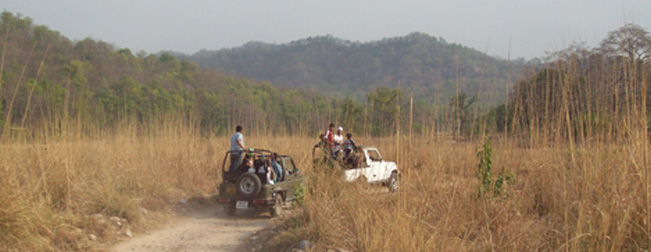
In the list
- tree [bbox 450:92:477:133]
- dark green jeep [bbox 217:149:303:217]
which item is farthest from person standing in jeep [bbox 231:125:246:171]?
tree [bbox 450:92:477:133]

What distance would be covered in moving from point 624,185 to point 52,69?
26.4 meters

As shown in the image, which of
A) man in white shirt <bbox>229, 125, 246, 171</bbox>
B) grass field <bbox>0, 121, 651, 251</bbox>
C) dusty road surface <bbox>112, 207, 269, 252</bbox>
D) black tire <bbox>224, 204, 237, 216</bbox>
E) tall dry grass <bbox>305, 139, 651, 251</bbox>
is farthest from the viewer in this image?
man in white shirt <bbox>229, 125, 246, 171</bbox>

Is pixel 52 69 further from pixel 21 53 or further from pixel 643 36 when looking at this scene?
pixel 643 36

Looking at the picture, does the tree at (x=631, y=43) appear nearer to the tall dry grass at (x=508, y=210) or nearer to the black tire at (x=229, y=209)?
the tall dry grass at (x=508, y=210)

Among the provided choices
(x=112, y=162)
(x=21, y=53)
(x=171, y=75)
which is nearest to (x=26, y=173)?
(x=112, y=162)

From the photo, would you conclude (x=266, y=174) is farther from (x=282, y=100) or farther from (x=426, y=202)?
(x=282, y=100)

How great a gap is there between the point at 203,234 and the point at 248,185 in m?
1.50

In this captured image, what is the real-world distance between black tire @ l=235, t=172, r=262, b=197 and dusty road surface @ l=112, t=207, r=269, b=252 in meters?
0.54

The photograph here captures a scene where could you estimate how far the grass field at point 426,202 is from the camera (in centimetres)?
420

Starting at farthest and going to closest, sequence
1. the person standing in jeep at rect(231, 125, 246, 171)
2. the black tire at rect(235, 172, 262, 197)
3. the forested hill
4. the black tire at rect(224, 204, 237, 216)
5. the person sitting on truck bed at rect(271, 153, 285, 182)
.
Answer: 1. the forested hill
2. the person standing in jeep at rect(231, 125, 246, 171)
3. the person sitting on truck bed at rect(271, 153, 285, 182)
4. the black tire at rect(224, 204, 237, 216)
5. the black tire at rect(235, 172, 262, 197)

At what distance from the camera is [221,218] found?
30.4ft

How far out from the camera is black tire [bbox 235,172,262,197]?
8844mm

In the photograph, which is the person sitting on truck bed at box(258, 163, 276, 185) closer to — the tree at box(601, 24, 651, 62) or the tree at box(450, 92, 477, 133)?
the tree at box(450, 92, 477, 133)

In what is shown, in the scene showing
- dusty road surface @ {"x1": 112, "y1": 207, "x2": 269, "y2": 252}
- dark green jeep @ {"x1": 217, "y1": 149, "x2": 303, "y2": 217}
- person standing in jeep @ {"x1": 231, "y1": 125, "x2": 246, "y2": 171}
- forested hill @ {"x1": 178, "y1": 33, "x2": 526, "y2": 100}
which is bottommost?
dusty road surface @ {"x1": 112, "y1": 207, "x2": 269, "y2": 252}
